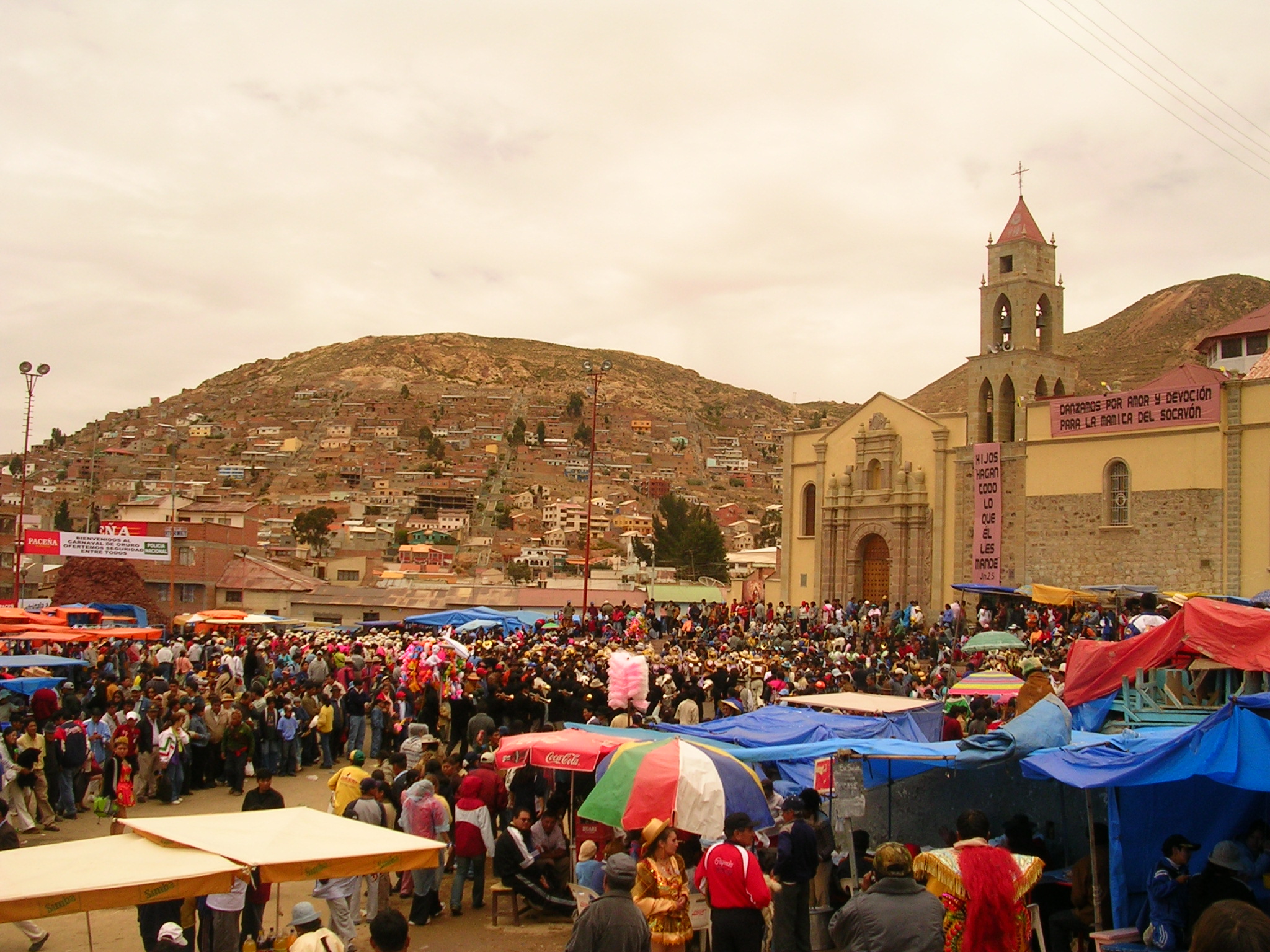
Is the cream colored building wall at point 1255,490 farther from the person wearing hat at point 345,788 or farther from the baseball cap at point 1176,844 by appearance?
the person wearing hat at point 345,788

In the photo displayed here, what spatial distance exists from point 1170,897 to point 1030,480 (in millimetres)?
28401

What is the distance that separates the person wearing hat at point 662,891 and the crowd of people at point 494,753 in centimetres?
1

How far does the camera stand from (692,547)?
282ft

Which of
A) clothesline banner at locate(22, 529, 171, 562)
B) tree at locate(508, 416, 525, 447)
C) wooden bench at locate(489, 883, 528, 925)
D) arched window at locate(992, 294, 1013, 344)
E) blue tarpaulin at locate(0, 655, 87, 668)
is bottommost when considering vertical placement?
wooden bench at locate(489, 883, 528, 925)

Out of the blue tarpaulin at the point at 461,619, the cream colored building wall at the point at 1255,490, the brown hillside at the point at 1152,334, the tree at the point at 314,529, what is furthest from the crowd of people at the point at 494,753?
the tree at the point at 314,529

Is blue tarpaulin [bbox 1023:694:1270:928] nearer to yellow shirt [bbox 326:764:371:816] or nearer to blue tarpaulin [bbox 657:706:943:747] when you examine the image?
blue tarpaulin [bbox 657:706:943:747]

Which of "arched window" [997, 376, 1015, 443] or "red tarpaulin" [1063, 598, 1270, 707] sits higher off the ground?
"arched window" [997, 376, 1015, 443]

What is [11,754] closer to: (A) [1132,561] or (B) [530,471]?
(A) [1132,561]

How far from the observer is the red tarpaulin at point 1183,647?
417 inches

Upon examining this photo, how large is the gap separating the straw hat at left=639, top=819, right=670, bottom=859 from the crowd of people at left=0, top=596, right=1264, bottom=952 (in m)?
0.02

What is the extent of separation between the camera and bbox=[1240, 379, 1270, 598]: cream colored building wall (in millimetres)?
29406

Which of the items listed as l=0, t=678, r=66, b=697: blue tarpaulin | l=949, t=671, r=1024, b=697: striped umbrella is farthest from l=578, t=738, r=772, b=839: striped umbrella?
l=0, t=678, r=66, b=697: blue tarpaulin

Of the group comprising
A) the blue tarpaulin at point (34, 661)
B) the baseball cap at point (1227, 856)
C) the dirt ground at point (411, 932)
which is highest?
the baseball cap at point (1227, 856)

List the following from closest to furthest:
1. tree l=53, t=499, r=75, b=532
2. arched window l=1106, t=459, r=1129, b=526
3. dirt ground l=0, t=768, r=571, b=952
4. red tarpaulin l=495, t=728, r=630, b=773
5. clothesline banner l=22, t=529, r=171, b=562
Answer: dirt ground l=0, t=768, r=571, b=952 < red tarpaulin l=495, t=728, r=630, b=773 < arched window l=1106, t=459, r=1129, b=526 < clothesline banner l=22, t=529, r=171, b=562 < tree l=53, t=499, r=75, b=532
